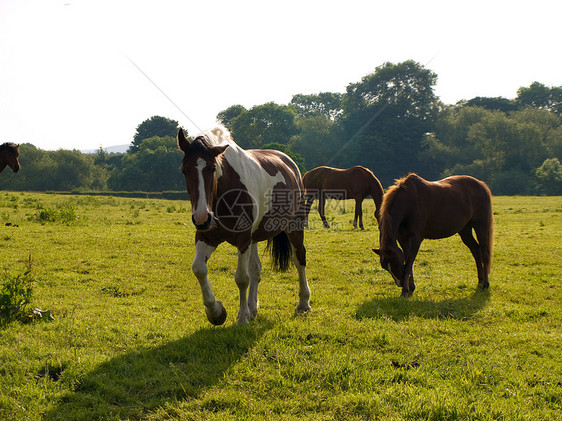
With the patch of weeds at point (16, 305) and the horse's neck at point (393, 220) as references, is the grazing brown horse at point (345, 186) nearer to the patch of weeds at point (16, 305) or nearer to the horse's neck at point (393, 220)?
the horse's neck at point (393, 220)

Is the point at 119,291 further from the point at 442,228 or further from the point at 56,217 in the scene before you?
the point at 56,217

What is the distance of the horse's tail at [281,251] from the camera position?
7000 millimetres

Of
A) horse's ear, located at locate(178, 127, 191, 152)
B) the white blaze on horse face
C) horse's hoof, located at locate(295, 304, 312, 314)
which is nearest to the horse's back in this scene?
horse's hoof, located at locate(295, 304, 312, 314)

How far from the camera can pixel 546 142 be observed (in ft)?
198

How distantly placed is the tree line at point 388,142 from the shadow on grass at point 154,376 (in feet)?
155

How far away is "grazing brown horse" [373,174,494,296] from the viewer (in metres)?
7.00

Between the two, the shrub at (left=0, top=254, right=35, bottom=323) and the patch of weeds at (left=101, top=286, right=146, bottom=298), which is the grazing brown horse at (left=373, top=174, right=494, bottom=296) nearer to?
the patch of weeds at (left=101, top=286, right=146, bottom=298)

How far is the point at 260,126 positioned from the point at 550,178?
1662 inches

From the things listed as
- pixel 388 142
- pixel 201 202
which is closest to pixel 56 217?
pixel 201 202

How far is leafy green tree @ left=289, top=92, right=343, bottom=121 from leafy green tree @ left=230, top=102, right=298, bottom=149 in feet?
121

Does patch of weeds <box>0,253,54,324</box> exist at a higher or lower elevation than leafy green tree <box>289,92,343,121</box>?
lower

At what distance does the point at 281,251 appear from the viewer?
7047mm

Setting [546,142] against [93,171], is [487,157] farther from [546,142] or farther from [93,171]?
[93,171]

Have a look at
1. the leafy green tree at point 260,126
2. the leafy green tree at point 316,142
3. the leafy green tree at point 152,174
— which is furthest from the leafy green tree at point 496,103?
the leafy green tree at point 152,174
